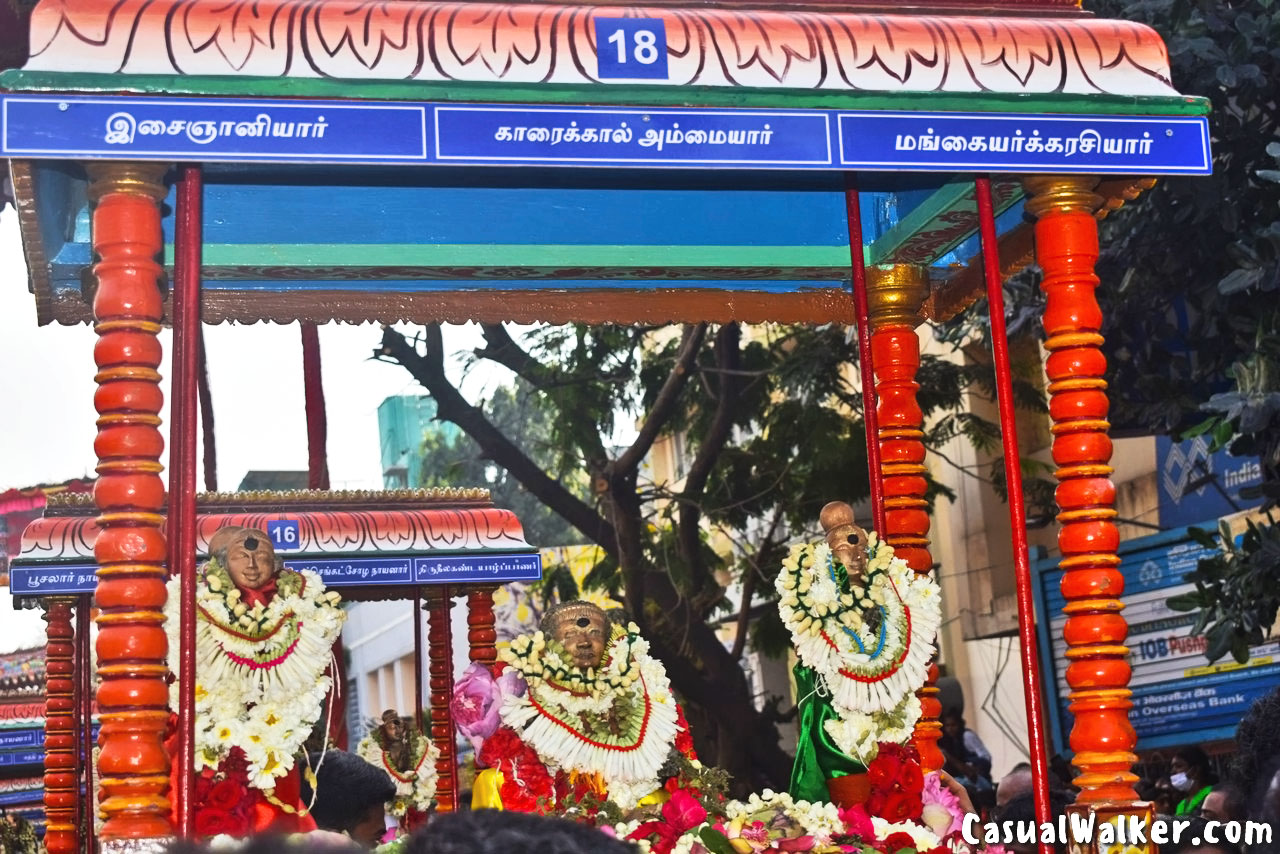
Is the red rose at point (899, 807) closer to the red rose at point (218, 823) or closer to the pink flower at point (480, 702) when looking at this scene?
the pink flower at point (480, 702)

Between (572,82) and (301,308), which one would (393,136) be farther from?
(301,308)

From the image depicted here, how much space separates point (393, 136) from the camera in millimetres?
5812

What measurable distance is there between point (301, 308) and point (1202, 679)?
7979mm

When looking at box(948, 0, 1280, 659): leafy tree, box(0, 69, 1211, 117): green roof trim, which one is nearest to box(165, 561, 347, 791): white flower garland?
box(0, 69, 1211, 117): green roof trim

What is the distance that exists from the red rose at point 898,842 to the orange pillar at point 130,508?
267cm

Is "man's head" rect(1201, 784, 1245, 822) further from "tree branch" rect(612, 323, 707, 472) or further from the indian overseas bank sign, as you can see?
"tree branch" rect(612, 323, 707, 472)


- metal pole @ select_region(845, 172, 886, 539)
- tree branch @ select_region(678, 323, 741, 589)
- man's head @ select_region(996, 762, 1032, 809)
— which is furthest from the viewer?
tree branch @ select_region(678, 323, 741, 589)

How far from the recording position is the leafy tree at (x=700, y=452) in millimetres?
14281

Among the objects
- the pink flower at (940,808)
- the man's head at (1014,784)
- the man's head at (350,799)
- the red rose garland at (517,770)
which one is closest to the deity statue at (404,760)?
the man's head at (350,799)

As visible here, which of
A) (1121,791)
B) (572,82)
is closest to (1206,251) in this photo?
(1121,791)

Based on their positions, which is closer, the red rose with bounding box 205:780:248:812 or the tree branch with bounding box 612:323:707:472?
the red rose with bounding box 205:780:248:812

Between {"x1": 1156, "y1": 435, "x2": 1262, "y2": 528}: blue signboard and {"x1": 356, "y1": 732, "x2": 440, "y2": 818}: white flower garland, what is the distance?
6230 mm

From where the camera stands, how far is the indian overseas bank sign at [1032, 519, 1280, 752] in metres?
12.3

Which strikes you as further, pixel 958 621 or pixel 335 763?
pixel 958 621
